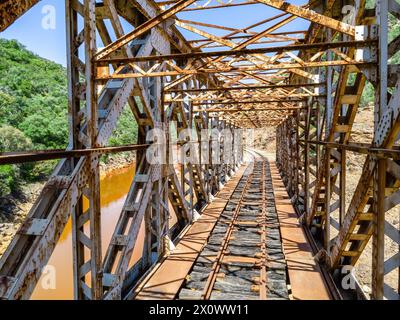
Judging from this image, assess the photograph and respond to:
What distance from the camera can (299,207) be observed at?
11633 millimetres

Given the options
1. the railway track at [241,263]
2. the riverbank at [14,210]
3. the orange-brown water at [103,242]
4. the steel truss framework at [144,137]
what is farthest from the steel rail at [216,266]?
the riverbank at [14,210]

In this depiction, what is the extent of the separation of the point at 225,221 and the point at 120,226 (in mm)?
5823

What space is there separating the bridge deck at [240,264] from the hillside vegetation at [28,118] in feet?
65.8

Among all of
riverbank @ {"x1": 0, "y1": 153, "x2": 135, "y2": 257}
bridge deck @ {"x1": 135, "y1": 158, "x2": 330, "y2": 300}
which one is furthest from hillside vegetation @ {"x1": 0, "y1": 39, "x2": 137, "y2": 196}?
bridge deck @ {"x1": 135, "y1": 158, "x2": 330, "y2": 300}

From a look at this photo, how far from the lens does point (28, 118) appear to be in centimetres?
3056

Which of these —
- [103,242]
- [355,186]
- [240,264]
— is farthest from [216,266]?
[355,186]

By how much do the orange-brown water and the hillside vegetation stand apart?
6.33 metres

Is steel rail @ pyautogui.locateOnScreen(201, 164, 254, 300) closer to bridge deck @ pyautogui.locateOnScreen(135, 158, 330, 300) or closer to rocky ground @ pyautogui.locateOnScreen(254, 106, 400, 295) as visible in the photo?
bridge deck @ pyautogui.locateOnScreen(135, 158, 330, 300)

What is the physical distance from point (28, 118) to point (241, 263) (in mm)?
31251

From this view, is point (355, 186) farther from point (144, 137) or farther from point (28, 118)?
point (28, 118)

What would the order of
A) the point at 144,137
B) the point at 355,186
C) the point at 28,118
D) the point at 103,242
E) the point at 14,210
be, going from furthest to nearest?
the point at 28,118
the point at 355,186
the point at 14,210
the point at 103,242
the point at 144,137

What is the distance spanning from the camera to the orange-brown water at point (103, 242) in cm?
1214
